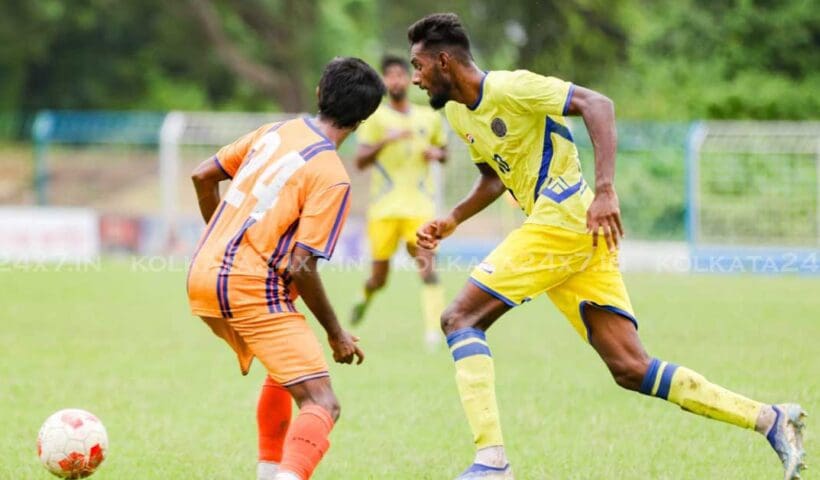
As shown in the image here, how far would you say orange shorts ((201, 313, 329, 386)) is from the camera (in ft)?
15.6

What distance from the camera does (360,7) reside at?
121 ft

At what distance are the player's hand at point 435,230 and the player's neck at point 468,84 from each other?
2.54 feet

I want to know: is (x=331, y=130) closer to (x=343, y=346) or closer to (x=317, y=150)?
(x=317, y=150)

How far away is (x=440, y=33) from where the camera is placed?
211 inches

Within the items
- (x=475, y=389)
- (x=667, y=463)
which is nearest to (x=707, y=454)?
(x=667, y=463)

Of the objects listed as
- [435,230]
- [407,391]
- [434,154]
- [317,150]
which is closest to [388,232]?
[434,154]

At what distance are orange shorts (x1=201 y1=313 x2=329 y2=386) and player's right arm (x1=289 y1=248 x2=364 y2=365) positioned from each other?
10 centimetres

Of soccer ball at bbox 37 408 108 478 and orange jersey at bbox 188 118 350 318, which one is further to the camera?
soccer ball at bbox 37 408 108 478

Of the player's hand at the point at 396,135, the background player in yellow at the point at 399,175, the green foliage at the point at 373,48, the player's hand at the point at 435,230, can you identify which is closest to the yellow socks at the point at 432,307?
the background player in yellow at the point at 399,175

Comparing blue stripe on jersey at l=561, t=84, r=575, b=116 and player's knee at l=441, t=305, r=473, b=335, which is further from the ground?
blue stripe on jersey at l=561, t=84, r=575, b=116

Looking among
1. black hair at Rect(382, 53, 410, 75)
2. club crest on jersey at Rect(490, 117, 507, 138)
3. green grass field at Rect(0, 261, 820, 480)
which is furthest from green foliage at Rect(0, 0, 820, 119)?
club crest on jersey at Rect(490, 117, 507, 138)

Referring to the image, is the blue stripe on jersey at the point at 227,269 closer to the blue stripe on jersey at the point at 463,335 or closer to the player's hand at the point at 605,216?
the blue stripe on jersey at the point at 463,335

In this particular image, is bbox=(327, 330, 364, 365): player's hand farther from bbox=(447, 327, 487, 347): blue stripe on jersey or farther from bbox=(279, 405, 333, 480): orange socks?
bbox=(447, 327, 487, 347): blue stripe on jersey

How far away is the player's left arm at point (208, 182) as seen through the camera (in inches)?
205
